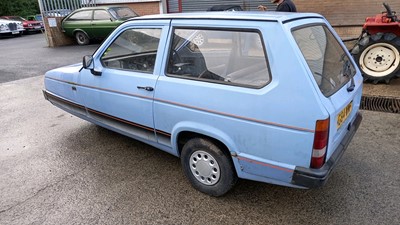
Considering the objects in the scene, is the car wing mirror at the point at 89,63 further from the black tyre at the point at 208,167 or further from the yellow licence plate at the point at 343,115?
the yellow licence plate at the point at 343,115

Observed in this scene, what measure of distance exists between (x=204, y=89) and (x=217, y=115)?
26cm

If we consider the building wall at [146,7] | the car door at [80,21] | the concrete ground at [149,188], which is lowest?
the concrete ground at [149,188]

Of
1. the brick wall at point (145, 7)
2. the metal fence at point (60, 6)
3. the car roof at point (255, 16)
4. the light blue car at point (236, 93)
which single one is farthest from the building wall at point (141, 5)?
the car roof at point (255, 16)

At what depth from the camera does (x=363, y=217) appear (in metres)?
2.54

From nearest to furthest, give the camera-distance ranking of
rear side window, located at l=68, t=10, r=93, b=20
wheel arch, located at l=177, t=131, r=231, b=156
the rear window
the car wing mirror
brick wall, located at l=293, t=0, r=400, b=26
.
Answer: the rear window
wheel arch, located at l=177, t=131, r=231, b=156
the car wing mirror
brick wall, located at l=293, t=0, r=400, b=26
rear side window, located at l=68, t=10, r=93, b=20

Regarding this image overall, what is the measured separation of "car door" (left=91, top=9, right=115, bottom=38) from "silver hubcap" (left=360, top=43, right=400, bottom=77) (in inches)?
370

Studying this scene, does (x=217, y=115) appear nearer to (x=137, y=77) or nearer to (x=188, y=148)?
(x=188, y=148)

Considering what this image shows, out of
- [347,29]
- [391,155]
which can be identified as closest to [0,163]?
[391,155]

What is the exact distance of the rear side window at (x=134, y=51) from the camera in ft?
10.2

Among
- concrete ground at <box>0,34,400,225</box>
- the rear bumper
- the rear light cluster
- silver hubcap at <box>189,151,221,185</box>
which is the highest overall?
the rear light cluster

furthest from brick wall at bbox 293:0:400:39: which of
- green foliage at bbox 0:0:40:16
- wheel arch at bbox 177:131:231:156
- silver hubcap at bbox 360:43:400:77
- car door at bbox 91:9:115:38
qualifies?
green foliage at bbox 0:0:40:16

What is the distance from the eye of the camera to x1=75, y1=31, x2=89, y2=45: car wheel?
1348 centimetres

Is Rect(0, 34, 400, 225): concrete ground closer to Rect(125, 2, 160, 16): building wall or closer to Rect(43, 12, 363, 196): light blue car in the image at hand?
Rect(43, 12, 363, 196): light blue car

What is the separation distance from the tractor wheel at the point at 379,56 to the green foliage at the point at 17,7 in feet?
91.9
